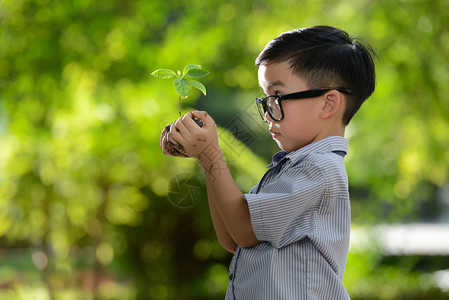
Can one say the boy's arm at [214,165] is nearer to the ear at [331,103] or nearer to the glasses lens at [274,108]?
the glasses lens at [274,108]

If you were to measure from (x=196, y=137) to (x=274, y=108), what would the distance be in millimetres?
223

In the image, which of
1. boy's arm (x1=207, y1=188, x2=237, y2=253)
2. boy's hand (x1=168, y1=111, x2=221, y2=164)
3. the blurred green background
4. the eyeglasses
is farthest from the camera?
the blurred green background

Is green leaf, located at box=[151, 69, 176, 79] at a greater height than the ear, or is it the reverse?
the ear

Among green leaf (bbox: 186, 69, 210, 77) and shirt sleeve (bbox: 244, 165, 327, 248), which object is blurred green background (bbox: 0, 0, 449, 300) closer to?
green leaf (bbox: 186, 69, 210, 77)

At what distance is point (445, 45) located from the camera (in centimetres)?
553

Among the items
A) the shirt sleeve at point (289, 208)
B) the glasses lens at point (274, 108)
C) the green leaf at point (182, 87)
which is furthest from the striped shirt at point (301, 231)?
the green leaf at point (182, 87)

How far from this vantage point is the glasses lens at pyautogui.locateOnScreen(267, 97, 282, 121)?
4.28 ft

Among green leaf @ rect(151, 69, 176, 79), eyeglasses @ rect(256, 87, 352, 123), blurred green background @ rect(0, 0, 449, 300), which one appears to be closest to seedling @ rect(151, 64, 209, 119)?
green leaf @ rect(151, 69, 176, 79)

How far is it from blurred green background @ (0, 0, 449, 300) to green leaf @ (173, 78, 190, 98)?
2.44 meters

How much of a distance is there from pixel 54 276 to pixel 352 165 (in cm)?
458

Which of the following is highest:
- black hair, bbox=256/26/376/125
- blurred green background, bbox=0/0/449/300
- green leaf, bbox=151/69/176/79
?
black hair, bbox=256/26/376/125

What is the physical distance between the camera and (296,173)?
1256mm

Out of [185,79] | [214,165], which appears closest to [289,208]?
[214,165]

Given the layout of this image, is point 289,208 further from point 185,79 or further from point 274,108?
point 185,79
